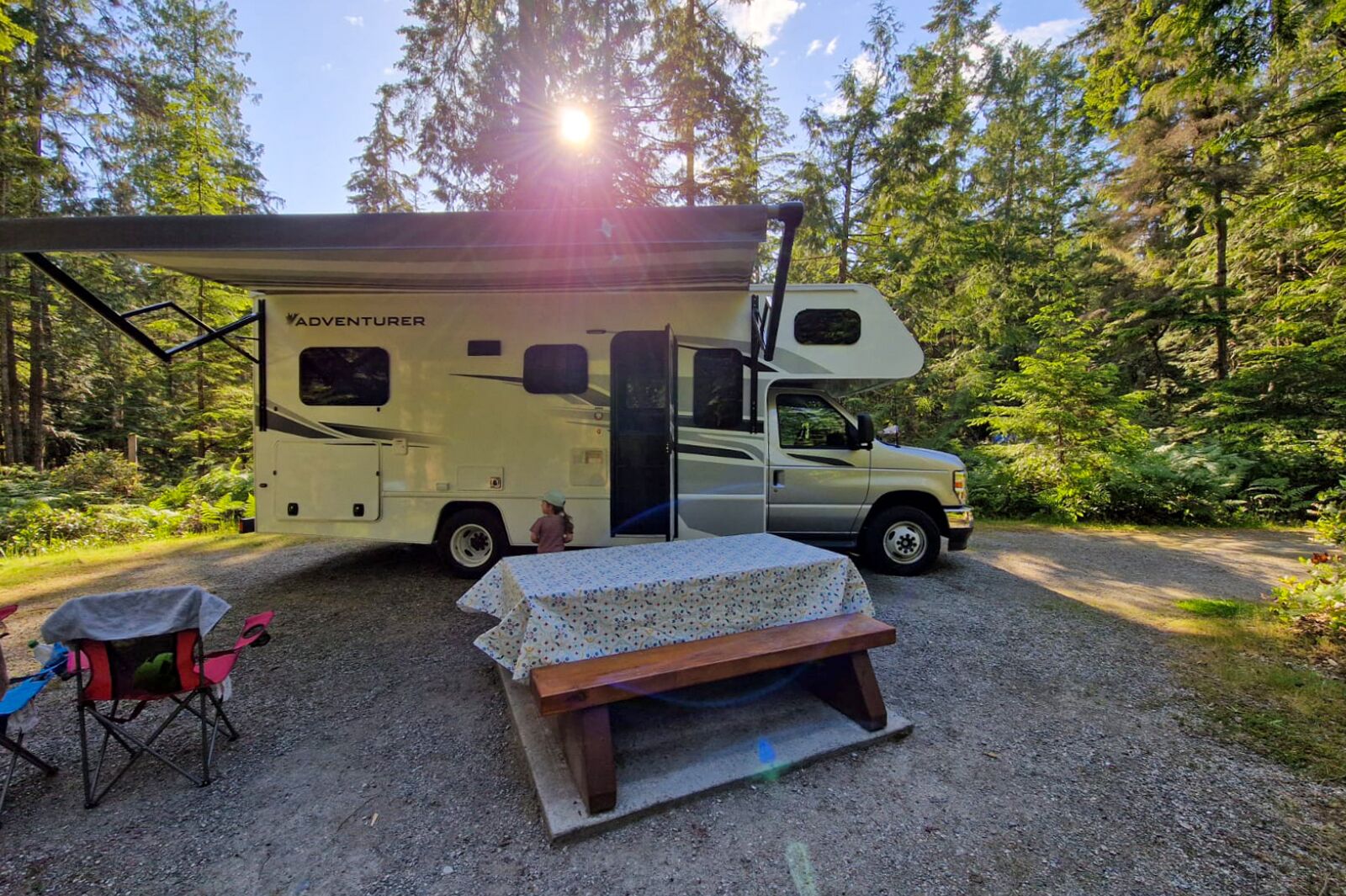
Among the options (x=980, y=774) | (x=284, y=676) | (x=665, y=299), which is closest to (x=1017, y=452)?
(x=665, y=299)

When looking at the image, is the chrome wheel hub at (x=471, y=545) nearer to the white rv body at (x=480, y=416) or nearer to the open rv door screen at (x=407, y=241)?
the white rv body at (x=480, y=416)

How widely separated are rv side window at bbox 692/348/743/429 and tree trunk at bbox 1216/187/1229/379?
12.5 meters

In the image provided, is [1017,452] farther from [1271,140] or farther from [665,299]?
[665,299]

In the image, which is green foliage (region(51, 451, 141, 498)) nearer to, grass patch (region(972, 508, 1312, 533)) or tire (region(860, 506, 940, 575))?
tire (region(860, 506, 940, 575))

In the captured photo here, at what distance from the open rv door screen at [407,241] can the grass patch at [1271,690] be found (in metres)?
3.46

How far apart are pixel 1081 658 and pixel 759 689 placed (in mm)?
2314

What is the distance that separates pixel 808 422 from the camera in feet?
17.6

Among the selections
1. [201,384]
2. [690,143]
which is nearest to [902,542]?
[690,143]

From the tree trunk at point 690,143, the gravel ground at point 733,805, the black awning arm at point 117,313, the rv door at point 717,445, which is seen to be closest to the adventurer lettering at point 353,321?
the black awning arm at point 117,313

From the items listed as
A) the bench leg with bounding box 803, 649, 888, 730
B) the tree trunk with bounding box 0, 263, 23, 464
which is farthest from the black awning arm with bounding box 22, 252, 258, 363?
the tree trunk with bounding box 0, 263, 23, 464

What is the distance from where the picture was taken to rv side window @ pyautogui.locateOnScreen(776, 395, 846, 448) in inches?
209

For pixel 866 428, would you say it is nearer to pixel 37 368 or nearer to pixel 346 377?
pixel 346 377

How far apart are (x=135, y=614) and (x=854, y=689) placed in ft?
10.6

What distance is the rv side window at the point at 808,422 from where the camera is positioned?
5312 mm
